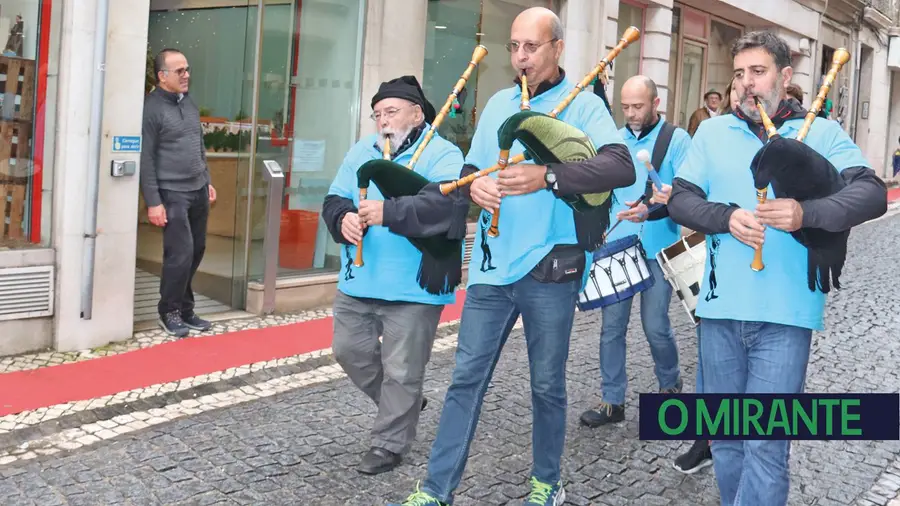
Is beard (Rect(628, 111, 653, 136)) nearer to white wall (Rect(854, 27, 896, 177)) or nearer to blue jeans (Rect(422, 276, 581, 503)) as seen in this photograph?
blue jeans (Rect(422, 276, 581, 503))

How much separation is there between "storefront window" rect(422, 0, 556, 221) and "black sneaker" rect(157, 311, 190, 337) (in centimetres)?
374

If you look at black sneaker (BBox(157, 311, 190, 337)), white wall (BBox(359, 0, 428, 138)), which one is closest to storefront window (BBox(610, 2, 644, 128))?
white wall (BBox(359, 0, 428, 138))

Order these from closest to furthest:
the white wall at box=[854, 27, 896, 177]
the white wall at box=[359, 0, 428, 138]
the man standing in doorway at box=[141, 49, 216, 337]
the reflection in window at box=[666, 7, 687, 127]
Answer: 1. the man standing in doorway at box=[141, 49, 216, 337]
2. the white wall at box=[359, 0, 428, 138]
3. the reflection in window at box=[666, 7, 687, 127]
4. the white wall at box=[854, 27, 896, 177]

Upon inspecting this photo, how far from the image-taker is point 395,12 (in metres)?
9.35

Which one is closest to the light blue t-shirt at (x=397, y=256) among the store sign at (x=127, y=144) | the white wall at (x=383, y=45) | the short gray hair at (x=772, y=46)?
the short gray hair at (x=772, y=46)

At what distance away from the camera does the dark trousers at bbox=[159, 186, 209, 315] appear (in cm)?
720

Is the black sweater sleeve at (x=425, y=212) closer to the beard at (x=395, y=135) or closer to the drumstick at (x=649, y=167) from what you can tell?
the beard at (x=395, y=135)

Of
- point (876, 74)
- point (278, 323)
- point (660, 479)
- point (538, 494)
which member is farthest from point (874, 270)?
point (876, 74)

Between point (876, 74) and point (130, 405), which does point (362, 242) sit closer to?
point (130, 405)

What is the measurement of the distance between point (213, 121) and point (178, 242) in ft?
6.04

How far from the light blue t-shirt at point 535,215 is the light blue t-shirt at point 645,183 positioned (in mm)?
1482

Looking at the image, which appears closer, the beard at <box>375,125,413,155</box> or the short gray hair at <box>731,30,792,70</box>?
the short gray hair at <box>731,30,792,70</box>

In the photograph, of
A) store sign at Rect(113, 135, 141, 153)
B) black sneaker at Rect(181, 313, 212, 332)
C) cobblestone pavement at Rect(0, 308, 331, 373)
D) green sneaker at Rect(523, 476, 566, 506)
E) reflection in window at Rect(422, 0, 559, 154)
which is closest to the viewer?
green sneaker at Rect(523, 476, 566, 506)

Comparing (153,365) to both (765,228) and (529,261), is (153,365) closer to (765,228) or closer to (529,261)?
(529,261)
